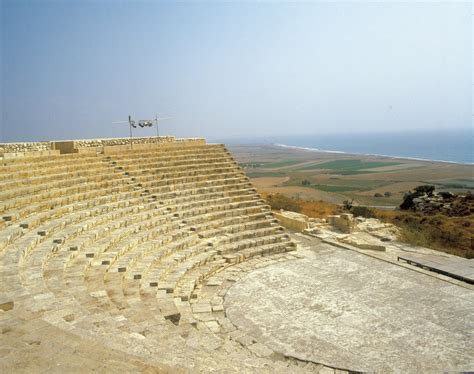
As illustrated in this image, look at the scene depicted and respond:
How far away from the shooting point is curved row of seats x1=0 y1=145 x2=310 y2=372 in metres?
5.43

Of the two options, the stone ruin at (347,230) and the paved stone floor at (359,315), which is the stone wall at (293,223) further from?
the paved stone floor at (359,315)

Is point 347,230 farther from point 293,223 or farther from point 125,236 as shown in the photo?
point 125,236

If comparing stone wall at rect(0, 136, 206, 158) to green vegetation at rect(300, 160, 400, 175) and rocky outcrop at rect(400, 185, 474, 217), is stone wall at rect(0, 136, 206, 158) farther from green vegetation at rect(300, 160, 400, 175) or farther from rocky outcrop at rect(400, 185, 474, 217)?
green vegetation at rect(300, 160, 400, 175)

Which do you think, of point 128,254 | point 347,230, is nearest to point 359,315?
point 128,254

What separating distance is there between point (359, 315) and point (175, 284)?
3870 millimetres

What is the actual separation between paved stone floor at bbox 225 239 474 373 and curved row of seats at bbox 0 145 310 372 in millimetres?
1131

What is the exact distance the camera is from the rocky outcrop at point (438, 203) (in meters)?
18.8

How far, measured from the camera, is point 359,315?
7.36 m

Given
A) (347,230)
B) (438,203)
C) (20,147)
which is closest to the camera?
(20,147)

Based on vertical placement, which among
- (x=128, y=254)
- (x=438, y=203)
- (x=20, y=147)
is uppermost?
(x=20, y=147)

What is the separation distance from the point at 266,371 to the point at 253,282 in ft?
14.2

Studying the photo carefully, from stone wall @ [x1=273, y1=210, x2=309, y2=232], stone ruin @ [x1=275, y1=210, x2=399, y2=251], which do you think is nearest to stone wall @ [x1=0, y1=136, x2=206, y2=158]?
stone wall @ [x1=273, y1=210, x2=309, y2=232]

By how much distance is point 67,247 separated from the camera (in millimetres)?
8086

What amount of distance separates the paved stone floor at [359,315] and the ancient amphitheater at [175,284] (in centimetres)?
4
